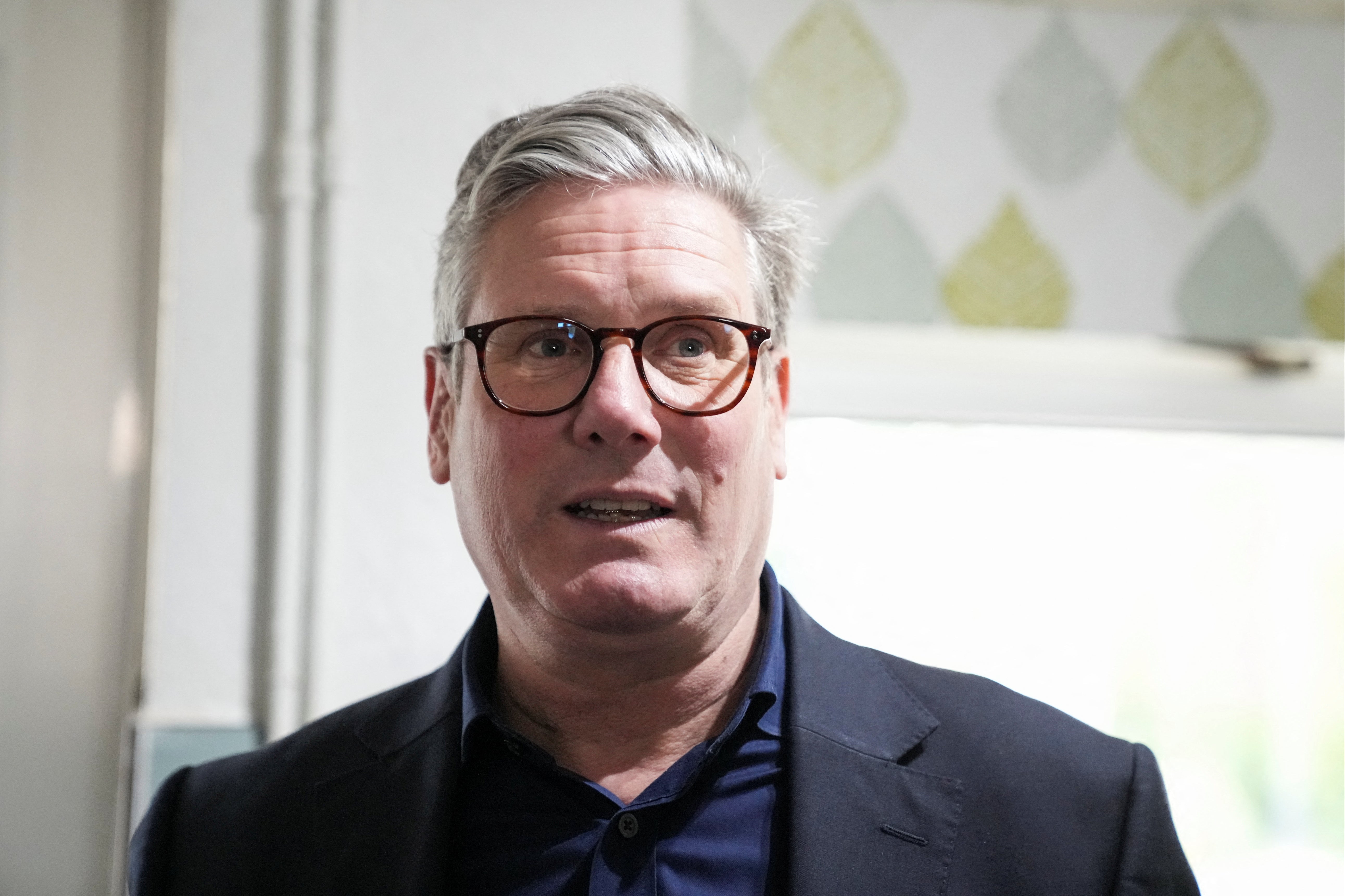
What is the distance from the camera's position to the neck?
1102mm

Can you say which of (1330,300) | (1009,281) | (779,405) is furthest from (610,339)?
(1330,300)

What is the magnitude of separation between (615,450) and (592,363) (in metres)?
0.10

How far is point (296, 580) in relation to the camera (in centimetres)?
156

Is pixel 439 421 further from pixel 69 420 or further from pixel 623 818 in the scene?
pixel 69 420

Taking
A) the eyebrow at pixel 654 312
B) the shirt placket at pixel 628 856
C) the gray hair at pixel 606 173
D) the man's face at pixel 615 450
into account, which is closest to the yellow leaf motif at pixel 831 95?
the gray hair at pixel 606 173

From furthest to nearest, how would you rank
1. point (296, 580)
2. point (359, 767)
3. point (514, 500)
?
point (296, 580) < point (359, 767) < point (514, 500)

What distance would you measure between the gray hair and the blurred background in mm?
389

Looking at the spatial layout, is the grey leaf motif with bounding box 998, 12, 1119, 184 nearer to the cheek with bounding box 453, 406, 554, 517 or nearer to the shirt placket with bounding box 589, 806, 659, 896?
the cheek with bounding box 453, 406, 554, 517

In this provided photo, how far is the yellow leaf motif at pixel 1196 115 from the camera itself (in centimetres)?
190

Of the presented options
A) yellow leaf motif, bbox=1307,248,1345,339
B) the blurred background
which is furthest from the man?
yellow leaf motif, bbox=1307,248,1345,339

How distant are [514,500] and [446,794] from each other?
12.9 inches

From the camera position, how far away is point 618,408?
101 cm

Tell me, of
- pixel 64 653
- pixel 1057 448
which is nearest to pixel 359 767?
pixel 64 653

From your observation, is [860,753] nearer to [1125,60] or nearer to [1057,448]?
[1057,448]
